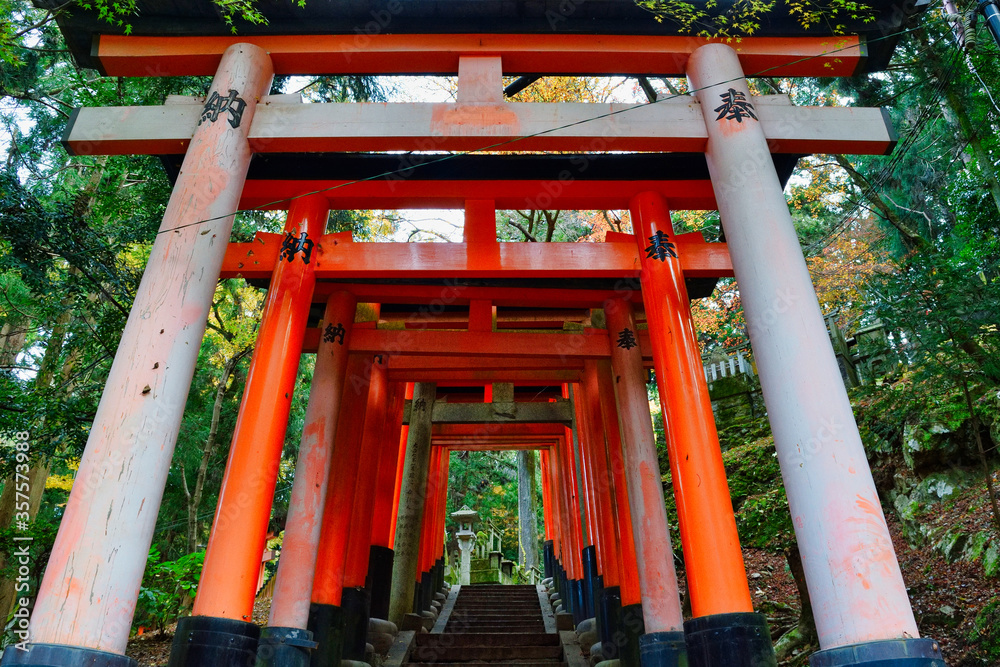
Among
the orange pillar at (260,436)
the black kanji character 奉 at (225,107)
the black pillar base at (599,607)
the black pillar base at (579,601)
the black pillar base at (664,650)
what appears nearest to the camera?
the orange pillar at (260,436)

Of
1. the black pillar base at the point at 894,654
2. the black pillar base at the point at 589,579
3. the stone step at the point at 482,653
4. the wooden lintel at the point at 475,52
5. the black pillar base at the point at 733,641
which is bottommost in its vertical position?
the black pillar base at the point at 894,654

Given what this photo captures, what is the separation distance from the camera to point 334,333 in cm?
637

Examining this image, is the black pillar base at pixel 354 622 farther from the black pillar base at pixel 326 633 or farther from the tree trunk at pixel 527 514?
the tree trunk at pixel 527 514

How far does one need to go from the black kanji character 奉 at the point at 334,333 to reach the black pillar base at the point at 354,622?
2768 millimetres

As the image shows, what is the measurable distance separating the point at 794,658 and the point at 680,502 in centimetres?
324

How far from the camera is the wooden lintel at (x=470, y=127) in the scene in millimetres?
4465

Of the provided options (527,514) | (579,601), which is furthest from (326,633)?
(527,514)

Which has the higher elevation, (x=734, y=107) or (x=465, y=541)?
(x=734, y=107)

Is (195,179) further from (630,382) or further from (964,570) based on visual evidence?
(964,570)

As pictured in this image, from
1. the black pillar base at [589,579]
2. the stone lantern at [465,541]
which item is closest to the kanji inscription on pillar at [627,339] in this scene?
the black pillar base at [589,579]

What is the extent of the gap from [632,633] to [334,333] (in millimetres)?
4411

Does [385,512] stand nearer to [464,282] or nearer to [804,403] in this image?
[464,282]

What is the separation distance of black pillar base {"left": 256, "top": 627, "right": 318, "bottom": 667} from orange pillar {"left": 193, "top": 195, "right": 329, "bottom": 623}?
0.72 m

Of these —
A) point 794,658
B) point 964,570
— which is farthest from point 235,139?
point 964,570
